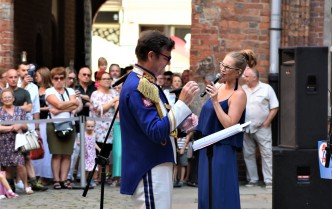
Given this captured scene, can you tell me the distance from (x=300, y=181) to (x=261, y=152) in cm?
389

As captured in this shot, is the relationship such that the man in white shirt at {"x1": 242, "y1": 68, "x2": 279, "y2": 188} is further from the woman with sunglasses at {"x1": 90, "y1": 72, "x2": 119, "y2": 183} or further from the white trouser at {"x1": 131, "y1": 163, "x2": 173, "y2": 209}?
the white trouser at {"x1": 131, "y1": 163, "x2": 173, "y2": 209}

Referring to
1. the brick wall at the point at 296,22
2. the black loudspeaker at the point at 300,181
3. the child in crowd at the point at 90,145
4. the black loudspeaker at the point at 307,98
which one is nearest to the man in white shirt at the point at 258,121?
the brick wall at the point at 296,22

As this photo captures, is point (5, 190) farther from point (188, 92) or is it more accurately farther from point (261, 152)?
point (188, 92)

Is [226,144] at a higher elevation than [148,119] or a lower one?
lower

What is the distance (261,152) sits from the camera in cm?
1261

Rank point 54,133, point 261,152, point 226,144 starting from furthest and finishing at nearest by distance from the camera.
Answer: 1. point 261,152
2. point 54,133
3. point 226,144

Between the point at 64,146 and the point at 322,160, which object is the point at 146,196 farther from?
the point at 64,146

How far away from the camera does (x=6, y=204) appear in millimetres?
10648

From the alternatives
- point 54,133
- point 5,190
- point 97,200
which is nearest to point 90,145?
point 54,133

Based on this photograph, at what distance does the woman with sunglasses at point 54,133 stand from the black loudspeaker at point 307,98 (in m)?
4.22

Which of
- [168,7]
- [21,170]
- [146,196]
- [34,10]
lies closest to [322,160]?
[146,196]

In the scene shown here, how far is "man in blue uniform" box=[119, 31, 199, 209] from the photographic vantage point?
5355 millimetres

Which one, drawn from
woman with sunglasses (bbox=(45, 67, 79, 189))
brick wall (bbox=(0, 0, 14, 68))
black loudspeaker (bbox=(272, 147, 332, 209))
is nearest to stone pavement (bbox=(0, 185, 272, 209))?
woman with sunglasses (bbox=(45, 67, 79, 189))

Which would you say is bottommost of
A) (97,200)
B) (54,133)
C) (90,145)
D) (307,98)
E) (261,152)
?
(97,200)
